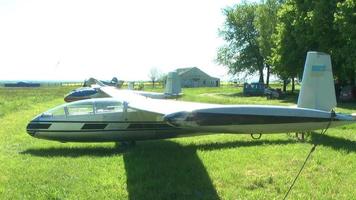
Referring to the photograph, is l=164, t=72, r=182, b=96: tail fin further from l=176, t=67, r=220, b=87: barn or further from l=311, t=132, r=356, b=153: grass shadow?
l=176, t=67, r=220, b=87: barn

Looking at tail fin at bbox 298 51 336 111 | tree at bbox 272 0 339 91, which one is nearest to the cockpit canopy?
tail fin at bbox 298 51 336 111

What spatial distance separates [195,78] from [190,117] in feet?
428

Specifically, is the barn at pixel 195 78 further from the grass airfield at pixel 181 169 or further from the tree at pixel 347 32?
the grass airfield at pixel 181 169

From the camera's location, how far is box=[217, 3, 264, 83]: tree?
83.1m

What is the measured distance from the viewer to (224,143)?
15766 mm

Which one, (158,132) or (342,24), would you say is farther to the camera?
(342,24)

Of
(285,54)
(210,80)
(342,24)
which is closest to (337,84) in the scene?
(285,54)

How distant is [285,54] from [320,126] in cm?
4315

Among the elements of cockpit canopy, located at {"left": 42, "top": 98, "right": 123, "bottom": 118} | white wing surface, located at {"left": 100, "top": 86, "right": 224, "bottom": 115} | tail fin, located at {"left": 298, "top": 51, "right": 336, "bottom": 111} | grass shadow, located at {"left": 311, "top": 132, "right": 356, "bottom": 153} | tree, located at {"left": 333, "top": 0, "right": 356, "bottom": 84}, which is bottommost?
grass shadow, located at {"left": 311, "top": 132, "right": 356, "bottom": 153}

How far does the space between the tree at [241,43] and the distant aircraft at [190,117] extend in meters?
69.2

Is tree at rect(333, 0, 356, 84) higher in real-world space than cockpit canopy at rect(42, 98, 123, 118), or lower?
higher

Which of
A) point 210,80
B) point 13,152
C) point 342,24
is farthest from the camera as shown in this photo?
point 210,80

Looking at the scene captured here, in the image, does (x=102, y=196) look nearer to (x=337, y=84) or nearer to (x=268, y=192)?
(x=268, y=192)

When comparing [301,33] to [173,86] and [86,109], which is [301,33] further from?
[86,109]
